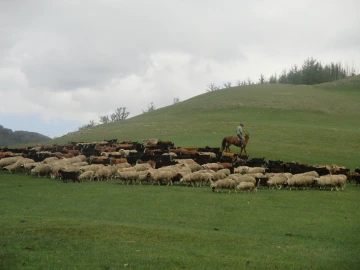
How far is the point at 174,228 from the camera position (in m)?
14.5

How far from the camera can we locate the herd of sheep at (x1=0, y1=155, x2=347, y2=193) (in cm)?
2438

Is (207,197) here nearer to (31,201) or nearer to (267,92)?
(31,201)

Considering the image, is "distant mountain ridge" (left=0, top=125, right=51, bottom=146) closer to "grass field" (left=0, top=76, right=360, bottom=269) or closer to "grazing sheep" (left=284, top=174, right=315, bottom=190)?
"grass field" (left=0, top=76, right=360, bottom=269)

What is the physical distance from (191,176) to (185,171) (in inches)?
62.1

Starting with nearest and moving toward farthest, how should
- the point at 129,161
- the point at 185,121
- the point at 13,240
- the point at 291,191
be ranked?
the point at 13,240 < the point at 291,191 < the point at 129,161 < the point at 185,121

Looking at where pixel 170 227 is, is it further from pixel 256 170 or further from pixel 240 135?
pixel 240 135

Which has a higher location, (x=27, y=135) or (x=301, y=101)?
(x=301, y=101)

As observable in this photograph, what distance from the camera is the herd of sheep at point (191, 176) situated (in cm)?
2438

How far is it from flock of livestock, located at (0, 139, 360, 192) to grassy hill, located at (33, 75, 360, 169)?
8.46m

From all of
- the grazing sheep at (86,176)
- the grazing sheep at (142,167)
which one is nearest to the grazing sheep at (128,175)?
the grazing sheep at (86,176)

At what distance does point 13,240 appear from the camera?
12.4m

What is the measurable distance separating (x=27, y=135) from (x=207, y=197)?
6494 centimetres

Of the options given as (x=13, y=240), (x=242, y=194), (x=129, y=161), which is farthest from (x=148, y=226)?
(x=129, y=161)

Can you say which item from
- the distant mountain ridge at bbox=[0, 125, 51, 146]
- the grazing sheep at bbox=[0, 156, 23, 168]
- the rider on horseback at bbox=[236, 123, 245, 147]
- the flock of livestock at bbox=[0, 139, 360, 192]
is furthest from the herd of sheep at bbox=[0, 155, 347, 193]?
the distant mountain ridge at bbox=[0, 125, 51, 146]
